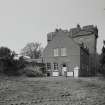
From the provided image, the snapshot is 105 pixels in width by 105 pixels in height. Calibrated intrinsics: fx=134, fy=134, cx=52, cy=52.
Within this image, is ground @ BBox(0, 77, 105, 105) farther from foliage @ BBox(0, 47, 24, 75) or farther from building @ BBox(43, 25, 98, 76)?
building @ BBox(43, 25, 98, 76)

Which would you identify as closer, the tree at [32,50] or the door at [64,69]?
the door at [64,69]

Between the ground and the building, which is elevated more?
the building

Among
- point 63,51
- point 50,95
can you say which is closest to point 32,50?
point 63,51

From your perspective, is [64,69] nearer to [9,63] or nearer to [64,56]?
[64,56]

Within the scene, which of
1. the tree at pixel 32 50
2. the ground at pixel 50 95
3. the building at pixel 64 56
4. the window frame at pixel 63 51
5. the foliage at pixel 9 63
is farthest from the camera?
the tree at pixel 32 50

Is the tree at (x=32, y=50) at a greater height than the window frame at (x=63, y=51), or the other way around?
the tree at (x=32, y=50)

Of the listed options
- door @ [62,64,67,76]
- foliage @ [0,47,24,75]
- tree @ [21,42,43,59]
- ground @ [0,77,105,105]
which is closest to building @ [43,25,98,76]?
door @ [62,64,67,76]

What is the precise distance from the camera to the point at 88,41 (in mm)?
33156

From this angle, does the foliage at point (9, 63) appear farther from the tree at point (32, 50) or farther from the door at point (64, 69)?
the tree at point (32, 50)

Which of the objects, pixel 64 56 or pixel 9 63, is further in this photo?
pixel 64 56

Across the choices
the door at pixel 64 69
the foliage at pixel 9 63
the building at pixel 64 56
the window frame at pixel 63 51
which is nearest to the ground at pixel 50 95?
the foliage at pixel 9 63

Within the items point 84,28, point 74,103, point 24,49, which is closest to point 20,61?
point 74,103

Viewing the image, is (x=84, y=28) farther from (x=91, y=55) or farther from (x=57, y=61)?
(x=57, y=61)

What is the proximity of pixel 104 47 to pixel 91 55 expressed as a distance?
50.0ft
